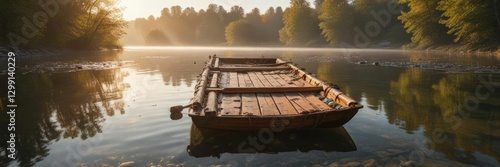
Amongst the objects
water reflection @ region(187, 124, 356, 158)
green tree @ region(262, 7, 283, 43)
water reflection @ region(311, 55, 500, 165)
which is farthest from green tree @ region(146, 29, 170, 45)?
water reflection @ region(187, 124, 356, 158)

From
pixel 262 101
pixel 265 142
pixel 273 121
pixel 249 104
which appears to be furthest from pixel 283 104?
pixel 273 121

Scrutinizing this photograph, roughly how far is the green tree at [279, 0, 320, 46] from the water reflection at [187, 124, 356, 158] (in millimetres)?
92892

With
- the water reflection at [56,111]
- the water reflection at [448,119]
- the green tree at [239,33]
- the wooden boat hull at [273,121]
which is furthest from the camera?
the green tree at [239,33]

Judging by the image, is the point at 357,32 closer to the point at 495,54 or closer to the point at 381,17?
the point at 381,17

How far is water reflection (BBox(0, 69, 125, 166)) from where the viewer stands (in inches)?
278

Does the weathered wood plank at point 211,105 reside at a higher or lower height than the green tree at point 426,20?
lower

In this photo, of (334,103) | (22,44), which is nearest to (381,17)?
(22,44)

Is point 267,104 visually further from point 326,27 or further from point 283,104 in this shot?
point 326,27

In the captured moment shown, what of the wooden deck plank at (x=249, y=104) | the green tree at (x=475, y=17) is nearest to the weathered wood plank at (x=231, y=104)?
the wooden deck plank at (x=249, y=104)

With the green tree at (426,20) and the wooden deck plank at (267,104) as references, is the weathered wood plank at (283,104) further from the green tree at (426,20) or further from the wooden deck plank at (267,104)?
the green tree at (426,20)

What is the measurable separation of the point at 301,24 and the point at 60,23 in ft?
222

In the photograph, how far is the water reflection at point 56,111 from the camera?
7.05 metres

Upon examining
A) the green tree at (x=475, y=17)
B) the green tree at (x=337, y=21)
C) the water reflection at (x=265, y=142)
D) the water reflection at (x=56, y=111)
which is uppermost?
the green tree at (x=337, y=21)

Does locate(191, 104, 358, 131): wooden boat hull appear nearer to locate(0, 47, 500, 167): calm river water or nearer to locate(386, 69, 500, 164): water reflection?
locate(0, 47, 500, 167): calm river water
